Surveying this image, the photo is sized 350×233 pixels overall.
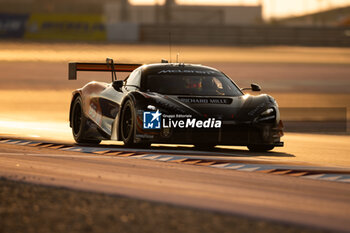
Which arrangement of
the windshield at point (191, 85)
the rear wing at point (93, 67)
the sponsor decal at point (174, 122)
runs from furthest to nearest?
1. the rear wing at point (93, 67)
2. the windshield at point (191, 85)
3. the sponsor decal at point (174, 122)

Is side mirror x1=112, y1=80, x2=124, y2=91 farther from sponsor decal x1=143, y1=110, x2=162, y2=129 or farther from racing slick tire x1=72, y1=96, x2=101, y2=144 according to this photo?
sponsor decal x1=143, y1=110, x2=162, y2=129

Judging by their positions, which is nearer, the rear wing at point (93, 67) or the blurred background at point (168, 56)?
the rear wing at point (93, 67)

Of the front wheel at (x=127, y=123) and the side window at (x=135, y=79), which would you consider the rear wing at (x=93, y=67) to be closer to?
the side window at (x=135, y=79)

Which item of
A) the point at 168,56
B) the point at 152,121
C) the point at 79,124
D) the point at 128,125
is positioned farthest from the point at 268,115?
the point at 168,56

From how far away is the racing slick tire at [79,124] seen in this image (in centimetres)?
1323

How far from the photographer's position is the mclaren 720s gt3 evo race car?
448 inches

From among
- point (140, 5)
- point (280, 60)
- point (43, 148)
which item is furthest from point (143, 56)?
point (140, 5)

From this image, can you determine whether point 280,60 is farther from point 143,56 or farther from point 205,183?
point 205,183

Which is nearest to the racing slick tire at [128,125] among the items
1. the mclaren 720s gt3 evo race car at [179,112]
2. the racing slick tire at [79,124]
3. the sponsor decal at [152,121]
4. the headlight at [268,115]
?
the mclaren 720s gt3 evo race car at [179,112]

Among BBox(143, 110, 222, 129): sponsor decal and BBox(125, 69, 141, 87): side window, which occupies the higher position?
BBox(125, 69, 141, 87): side window

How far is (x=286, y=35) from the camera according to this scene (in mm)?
62875

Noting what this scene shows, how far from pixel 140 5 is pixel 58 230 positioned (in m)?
110

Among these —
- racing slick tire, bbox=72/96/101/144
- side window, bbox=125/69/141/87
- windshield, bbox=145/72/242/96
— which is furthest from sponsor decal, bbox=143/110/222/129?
racing slick tire, bbox=72/96/101/144

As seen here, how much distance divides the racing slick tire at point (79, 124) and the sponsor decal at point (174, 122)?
205 centimetres
